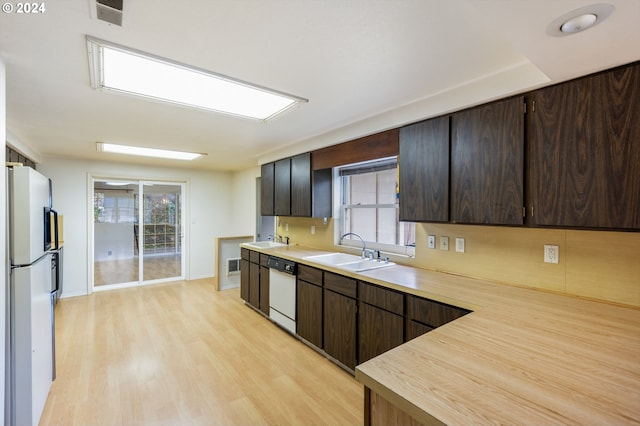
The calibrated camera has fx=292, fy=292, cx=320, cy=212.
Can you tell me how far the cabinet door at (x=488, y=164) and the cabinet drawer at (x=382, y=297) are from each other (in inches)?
28.6

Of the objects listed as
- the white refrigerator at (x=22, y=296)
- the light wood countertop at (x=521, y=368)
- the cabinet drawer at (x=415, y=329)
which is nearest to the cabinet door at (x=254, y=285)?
the white refrigerator at (x=22, y=296)

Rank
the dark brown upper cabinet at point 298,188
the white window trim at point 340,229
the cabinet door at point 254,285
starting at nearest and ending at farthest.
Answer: the white window trim at point 340,229
the dark brown upper cabinet at point 298,188
the cabinet door at point 254,285

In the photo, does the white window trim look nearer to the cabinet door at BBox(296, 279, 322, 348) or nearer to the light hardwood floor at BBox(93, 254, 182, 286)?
the cabinet door at BBox(296, 279, 322, 348)

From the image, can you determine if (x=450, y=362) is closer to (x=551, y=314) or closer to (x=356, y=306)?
(x=551, y=314)

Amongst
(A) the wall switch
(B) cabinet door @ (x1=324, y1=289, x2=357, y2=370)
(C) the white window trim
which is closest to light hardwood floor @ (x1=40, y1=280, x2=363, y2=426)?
(B) cabinet door @ (x1=324, y1=289, x2=357, y2=370)

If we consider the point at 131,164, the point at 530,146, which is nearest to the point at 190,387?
the point at 530,146

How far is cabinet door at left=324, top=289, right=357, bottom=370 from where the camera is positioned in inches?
100

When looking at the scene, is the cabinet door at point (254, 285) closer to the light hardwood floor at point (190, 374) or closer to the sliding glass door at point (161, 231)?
the light hardwood floor at point (190, 374)

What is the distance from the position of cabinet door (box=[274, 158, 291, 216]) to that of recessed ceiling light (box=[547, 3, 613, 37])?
3213 millimetres

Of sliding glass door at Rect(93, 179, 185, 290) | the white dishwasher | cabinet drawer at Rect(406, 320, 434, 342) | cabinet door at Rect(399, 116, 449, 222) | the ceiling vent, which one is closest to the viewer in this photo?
the ceiling vent

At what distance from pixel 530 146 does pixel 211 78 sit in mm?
2099

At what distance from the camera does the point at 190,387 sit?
2.44 meters

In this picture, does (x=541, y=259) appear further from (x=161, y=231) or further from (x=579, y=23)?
(x=161, y=231)

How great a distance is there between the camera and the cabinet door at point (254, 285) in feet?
13.3
